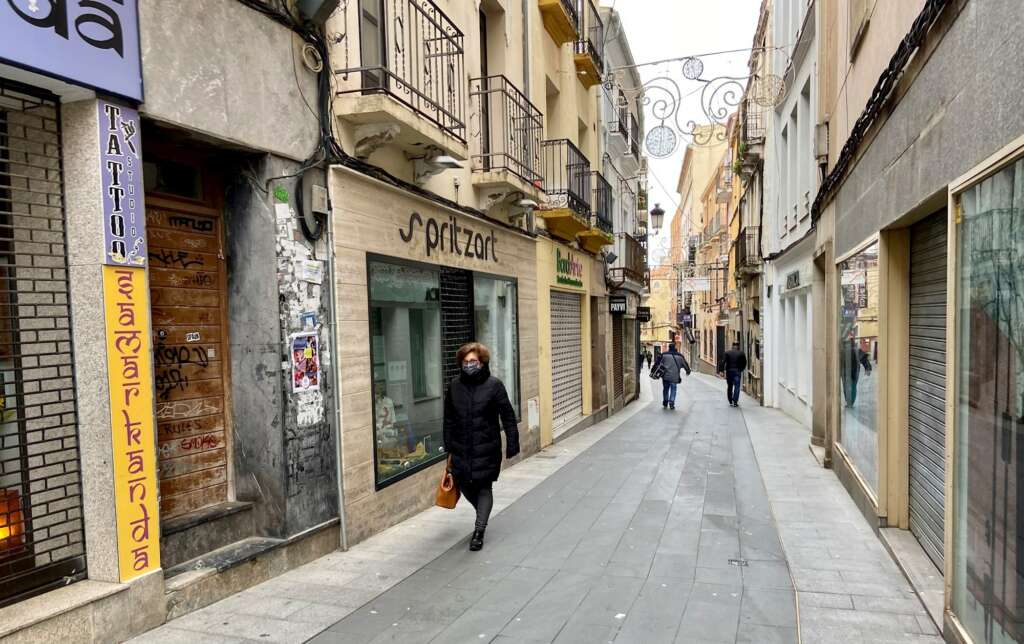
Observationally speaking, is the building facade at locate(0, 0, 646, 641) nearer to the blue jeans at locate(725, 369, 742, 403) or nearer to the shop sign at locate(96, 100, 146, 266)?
the shop sign at locate(96, 100, 146, 266)

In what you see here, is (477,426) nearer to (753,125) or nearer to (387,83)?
(387,83)

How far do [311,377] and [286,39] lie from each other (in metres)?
2.74

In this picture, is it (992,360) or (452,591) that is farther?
(452,591)

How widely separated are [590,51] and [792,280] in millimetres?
Result: 6905

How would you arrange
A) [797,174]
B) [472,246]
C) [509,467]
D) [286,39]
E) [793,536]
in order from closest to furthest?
[286,39], [793,536], [472,246], [509,467], [797,174]

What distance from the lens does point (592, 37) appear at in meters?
15.9

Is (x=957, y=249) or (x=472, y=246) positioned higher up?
(x=472, y=246)

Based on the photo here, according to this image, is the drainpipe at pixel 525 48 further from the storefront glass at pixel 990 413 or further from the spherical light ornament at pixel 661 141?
the storefront glass at pixel 990 413

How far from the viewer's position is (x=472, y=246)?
881 centimetres

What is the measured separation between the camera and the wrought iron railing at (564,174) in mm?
12078

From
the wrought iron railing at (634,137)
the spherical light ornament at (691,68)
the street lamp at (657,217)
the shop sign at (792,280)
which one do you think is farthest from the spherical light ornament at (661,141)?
the street lamp at (657,217)

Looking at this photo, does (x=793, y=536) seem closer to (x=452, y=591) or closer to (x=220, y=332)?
(x=452, y=591)

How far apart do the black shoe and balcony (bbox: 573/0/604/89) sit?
11363 millimetres

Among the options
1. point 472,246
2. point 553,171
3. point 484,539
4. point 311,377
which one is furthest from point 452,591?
point 553,171
